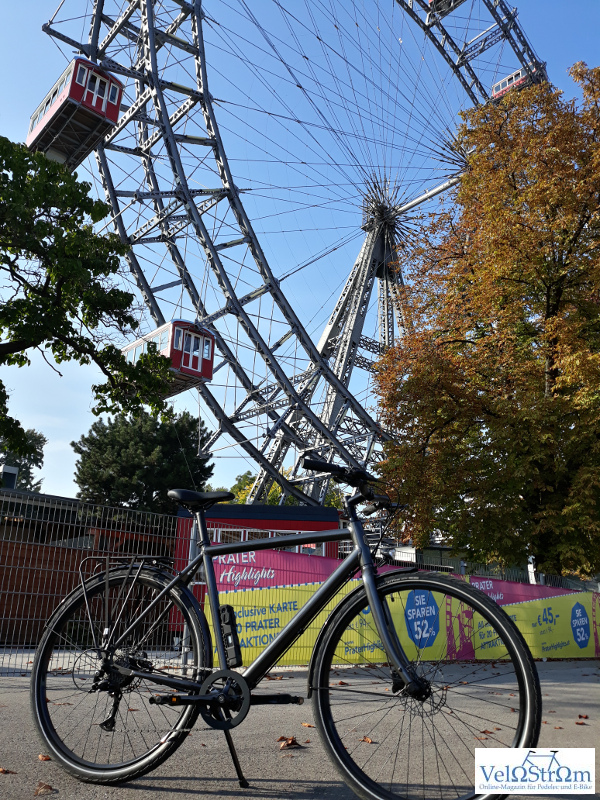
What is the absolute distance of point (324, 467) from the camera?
7.25ft

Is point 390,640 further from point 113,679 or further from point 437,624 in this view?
point 113,679

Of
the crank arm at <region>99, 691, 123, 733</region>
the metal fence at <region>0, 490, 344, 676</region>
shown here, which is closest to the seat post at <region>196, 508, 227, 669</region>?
the crank arm at <region>99, 691, 123, 733</region>

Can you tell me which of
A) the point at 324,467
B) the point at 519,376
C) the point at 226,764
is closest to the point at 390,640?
the point at 324,467

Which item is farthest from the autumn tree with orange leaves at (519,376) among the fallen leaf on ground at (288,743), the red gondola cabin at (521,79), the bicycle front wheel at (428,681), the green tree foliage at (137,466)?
the red gondola cabin at (521,79)

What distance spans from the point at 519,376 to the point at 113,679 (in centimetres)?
936

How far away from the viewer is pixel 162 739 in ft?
Answer: 7.57

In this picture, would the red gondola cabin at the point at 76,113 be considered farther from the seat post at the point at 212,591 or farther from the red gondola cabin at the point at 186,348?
the seat post at the point at 212,591

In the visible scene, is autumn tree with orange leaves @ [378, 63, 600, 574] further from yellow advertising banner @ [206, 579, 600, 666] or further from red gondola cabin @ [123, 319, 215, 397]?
red gondola cabin @ [123, 319, 215, 397]

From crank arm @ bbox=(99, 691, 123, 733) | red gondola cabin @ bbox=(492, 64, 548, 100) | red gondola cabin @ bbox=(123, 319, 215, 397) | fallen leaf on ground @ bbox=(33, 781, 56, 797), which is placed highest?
red gondola cabin @ bbox=(492, 64, 548, 100)

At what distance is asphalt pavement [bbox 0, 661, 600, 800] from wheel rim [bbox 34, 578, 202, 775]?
0.37 ft

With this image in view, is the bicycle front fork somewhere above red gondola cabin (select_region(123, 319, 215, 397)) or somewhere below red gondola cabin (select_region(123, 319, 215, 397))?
below

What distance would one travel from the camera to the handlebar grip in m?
2.20

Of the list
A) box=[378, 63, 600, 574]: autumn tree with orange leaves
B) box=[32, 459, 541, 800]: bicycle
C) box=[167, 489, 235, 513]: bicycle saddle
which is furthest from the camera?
box=[378, 63, 600, 574]: autumn tree with orange leaves

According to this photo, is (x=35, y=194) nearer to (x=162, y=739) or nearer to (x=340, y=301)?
(x=162, y=739)
